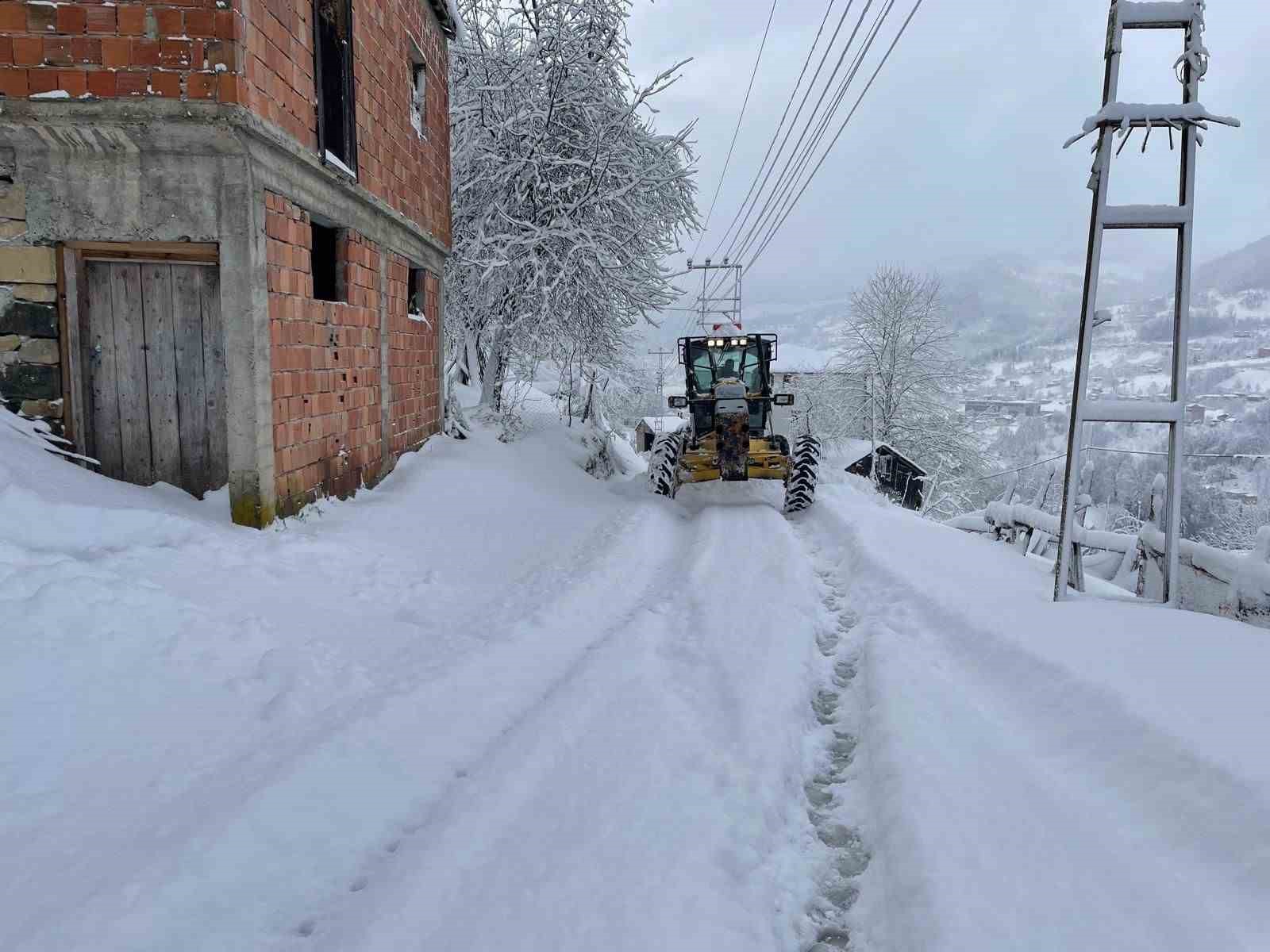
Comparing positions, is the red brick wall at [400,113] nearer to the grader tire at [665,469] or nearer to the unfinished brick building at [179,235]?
the unfinished brick building at [179,235]

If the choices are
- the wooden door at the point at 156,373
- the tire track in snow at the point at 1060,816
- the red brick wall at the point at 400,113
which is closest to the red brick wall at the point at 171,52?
the wooden door at the point at 156,373

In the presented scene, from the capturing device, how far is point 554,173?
13977mm

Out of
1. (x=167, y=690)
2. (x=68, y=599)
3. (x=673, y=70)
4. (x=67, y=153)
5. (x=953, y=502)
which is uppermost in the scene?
(x=673, y=70)

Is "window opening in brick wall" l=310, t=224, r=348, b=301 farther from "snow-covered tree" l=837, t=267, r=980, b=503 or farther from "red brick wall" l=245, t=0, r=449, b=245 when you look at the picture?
"snow-covered tree" l=837, t=267, r=980, b=503

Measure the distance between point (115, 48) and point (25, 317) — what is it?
2.04 meters

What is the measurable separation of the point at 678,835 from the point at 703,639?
219 cm

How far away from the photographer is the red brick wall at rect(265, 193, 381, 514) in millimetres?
6039

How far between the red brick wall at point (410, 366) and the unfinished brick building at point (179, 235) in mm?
1922

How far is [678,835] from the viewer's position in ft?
8.58

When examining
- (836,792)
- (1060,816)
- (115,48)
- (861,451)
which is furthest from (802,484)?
(861,451)

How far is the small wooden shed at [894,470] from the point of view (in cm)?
3091

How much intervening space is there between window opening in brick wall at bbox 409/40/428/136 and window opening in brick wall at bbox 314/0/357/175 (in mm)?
2799

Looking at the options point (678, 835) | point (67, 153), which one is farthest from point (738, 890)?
point (67, 153)

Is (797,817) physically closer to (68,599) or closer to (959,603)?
(959,603)
